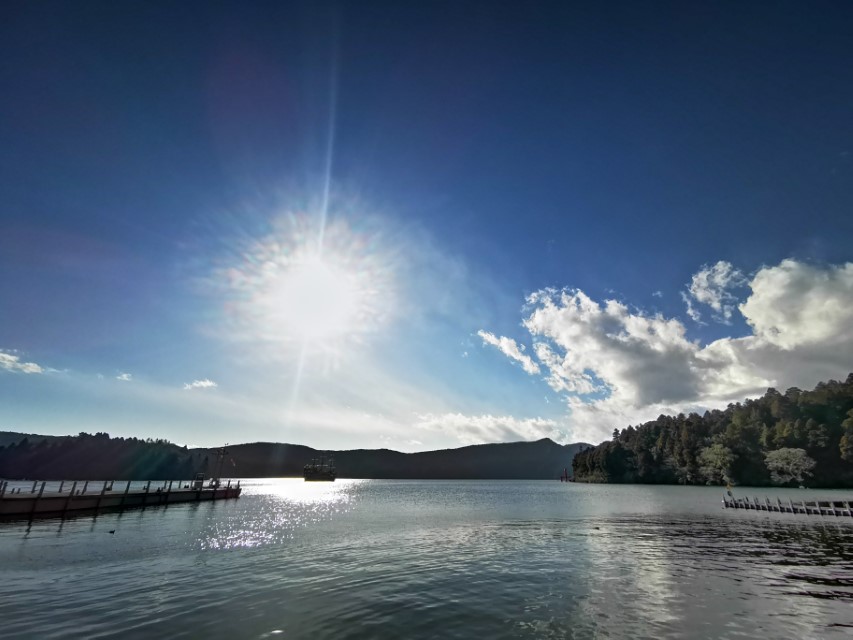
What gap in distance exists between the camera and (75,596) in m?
22.6

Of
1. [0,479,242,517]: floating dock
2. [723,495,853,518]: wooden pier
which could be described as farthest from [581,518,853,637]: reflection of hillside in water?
[0,479,242,517]: floating dock

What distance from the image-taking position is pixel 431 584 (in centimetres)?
2486

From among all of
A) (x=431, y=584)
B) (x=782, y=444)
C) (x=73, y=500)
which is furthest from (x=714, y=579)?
(x=782, y=444)

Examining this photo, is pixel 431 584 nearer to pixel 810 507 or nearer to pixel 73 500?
pixel 73 500

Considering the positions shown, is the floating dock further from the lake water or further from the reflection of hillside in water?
the reflection of hillside in water

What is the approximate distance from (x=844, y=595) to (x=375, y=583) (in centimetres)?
2585

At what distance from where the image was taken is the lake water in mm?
17781

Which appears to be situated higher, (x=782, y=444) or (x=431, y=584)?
(x=782, y=444)

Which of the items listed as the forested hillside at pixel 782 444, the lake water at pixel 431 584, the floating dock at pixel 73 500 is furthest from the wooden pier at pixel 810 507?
the floating dock at pixel 73 500

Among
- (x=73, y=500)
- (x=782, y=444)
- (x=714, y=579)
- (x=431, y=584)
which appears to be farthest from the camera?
(x=782, y=444)

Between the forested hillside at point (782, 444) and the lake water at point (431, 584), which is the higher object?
the forested hillside at point (782, 444)

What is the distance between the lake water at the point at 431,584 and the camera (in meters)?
17.8

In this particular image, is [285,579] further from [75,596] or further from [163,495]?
[163,495]

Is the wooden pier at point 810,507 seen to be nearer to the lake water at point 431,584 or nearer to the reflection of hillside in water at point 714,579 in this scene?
the lake water at point 431,584
